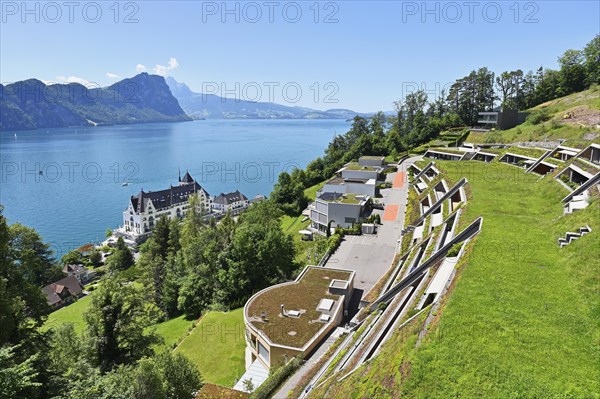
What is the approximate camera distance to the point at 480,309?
1221 cm

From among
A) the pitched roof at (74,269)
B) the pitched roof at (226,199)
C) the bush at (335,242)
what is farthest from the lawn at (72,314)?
the pitched roof at (226,199)

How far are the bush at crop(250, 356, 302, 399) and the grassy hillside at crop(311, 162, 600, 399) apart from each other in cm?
367

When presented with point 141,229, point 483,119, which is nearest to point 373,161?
point 483,119

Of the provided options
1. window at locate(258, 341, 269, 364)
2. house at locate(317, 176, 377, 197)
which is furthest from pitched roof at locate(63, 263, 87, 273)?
window at locate(258, 341, 269, 364)

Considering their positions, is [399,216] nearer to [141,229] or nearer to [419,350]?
[419,350]

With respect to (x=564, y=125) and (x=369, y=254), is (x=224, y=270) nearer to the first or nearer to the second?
(x=369, y=254)

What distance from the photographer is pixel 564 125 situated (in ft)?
154

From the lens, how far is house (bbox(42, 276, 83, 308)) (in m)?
47.5

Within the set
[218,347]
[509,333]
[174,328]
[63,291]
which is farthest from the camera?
[63,291]

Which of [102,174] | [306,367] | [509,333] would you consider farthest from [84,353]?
[102,174]

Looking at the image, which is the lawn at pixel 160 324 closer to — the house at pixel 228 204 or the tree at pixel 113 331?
the tree at pixel 113 331

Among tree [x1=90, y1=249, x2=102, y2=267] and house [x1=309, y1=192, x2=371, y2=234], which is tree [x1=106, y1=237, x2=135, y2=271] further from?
house [x1=309, y1=192, x2=371, y2=234]

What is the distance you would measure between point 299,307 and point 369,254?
11.9m

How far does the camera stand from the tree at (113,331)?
1958cm
